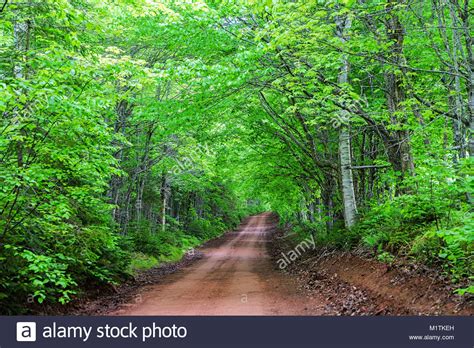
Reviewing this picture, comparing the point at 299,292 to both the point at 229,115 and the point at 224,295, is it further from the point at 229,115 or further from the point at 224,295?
the point at 229,115

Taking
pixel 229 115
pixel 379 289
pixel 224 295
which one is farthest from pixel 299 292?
pixel 229 115

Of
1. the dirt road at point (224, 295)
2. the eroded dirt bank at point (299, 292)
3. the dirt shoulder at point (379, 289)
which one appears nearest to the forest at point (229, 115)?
the dirt shoulder at point (379, 289)

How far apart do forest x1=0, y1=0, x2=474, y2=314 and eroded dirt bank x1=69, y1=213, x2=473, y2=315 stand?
47 centimetres

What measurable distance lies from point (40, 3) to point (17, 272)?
17.0 feet

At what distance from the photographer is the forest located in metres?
6.36

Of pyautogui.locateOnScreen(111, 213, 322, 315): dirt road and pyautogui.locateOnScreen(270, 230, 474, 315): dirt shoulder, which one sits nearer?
pyautogui.locateOnScreen(270, 230, 474, 315): dirt shoulder

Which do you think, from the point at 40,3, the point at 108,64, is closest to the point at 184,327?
the point at 108,64

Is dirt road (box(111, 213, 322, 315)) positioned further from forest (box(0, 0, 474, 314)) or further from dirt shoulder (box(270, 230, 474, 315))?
forest (box(0, 0, 474, 314))

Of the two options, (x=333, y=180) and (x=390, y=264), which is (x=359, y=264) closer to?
(x=390, y=264)

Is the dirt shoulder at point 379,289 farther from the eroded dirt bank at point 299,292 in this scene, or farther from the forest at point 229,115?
the forest at point 229,115

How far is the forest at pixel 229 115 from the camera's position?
636 cm

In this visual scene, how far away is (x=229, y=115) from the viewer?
52.4 feet

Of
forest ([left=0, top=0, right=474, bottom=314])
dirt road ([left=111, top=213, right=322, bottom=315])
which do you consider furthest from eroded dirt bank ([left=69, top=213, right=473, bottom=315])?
forest ([left=0, top=0, right=474, bottom=314])

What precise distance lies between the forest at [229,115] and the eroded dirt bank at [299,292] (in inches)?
18.5
